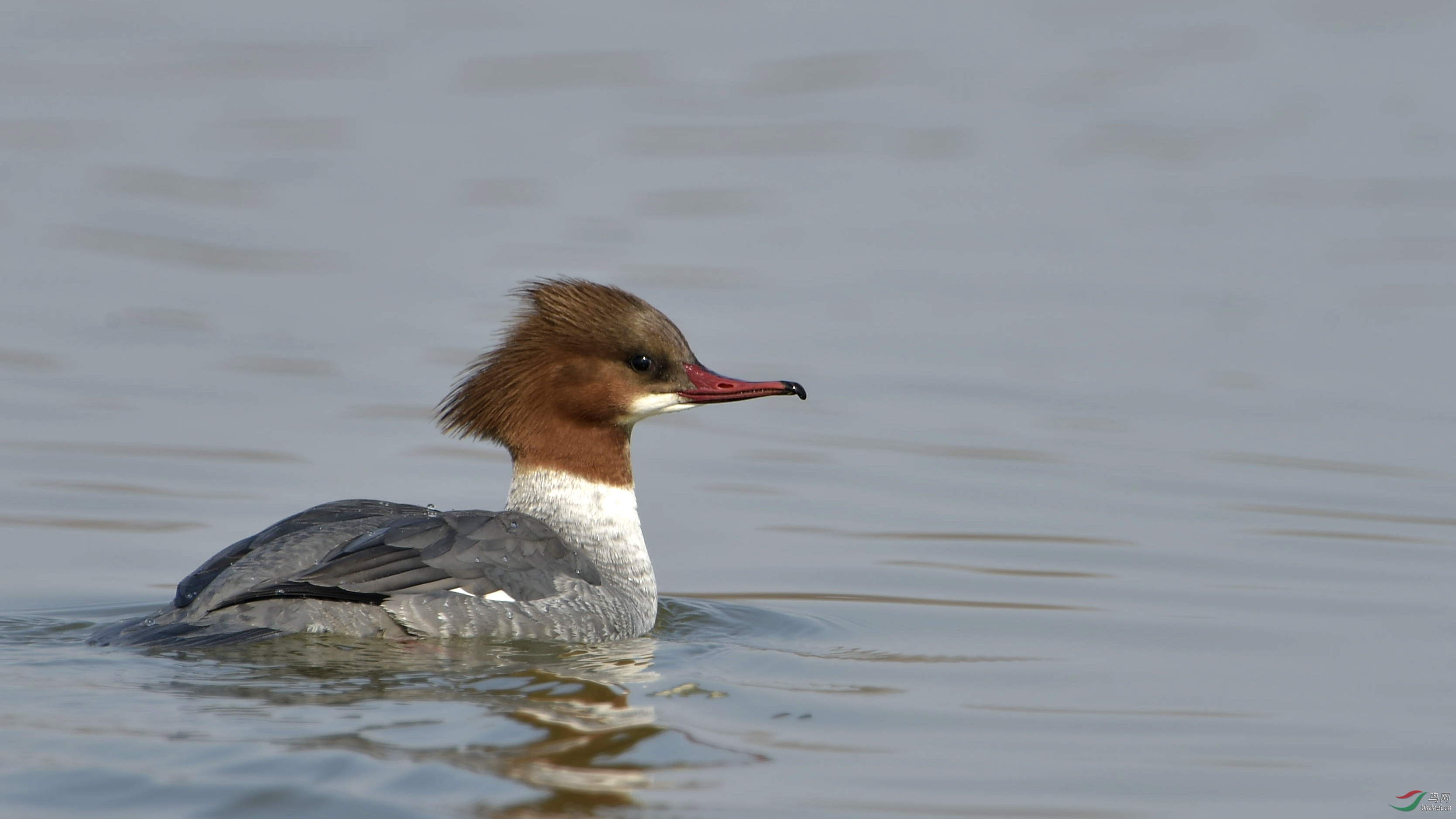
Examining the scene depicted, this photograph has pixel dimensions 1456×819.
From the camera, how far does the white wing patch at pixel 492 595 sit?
6.93 meters

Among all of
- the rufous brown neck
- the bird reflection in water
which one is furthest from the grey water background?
the rufous brown neck

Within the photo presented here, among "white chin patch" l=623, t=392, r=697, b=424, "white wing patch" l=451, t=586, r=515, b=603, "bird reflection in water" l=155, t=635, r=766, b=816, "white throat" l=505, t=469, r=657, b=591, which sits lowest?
"bird reflection in water" l=155, t=635, r=766, b=816

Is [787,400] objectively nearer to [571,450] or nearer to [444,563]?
[571,450]

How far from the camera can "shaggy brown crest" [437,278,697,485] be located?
7.59 meters

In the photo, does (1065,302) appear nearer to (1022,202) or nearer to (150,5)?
(1022,202)

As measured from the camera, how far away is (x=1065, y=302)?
40.9 feet

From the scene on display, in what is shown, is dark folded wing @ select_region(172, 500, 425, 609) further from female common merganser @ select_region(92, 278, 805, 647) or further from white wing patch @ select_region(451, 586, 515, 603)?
white wing patch @ select_region(451, 586, 515, 603)

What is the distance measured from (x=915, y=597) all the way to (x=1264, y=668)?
1.63m

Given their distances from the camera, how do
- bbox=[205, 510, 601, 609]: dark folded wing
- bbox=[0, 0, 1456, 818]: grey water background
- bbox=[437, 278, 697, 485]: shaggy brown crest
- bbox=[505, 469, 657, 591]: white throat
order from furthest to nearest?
1. bbox=[505, 469, 657, 591]: white throat
2. bbox=[437, 278, 697, 485]: shaggy brown crest
3. bbox=[205, 510, 601, 609]: dark folded wing
4. bbox=[0, 0, 1456, 818]: grey water background

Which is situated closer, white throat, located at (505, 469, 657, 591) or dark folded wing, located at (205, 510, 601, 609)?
dark folded wing, located at (205, 510, 601, 609)

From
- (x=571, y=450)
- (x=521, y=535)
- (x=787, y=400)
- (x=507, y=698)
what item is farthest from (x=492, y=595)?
(x=787, y=400)

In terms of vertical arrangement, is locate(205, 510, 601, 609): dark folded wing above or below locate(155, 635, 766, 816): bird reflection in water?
above

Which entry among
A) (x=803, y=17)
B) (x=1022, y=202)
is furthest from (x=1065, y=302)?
(x=803, y=17)

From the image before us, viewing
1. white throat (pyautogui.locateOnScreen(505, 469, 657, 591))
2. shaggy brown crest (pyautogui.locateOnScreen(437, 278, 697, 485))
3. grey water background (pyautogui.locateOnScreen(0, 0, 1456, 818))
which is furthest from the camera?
white throat (pyautogui.locateOnScreen(505, 469, 657, 591))
